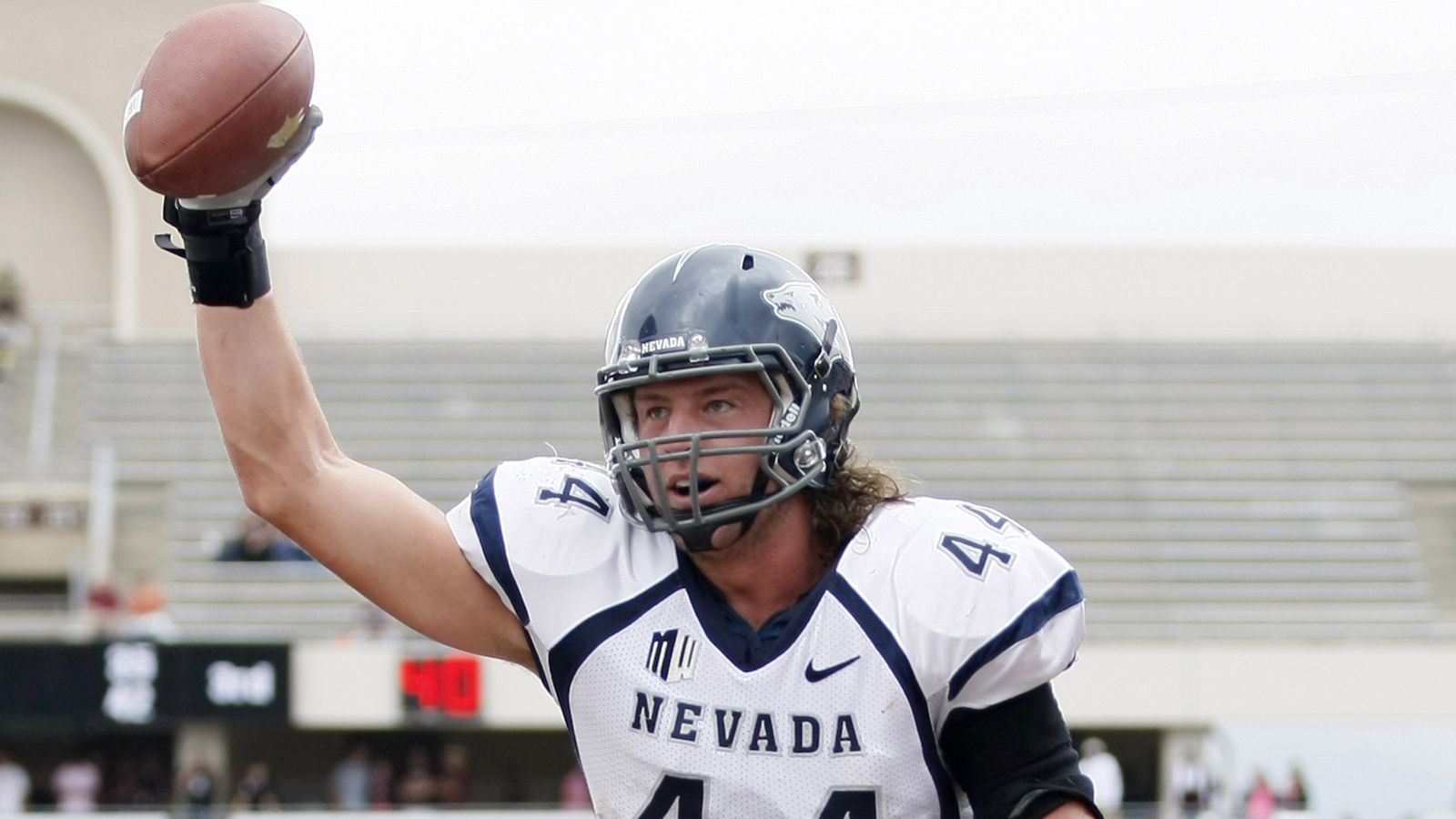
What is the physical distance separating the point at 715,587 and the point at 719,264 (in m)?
0.46

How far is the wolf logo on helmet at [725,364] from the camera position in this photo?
263cm

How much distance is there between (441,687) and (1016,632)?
12.0 meters

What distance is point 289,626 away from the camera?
1520 centimetres

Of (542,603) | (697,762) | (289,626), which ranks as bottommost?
(289,626)

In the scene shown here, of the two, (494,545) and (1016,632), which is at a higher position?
(494,545)

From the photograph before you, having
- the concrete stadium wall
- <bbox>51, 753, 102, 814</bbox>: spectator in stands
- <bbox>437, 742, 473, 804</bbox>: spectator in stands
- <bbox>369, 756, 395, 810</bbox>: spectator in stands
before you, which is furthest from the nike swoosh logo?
the concrete stadium wall

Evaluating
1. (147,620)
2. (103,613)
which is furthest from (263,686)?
(103,613)

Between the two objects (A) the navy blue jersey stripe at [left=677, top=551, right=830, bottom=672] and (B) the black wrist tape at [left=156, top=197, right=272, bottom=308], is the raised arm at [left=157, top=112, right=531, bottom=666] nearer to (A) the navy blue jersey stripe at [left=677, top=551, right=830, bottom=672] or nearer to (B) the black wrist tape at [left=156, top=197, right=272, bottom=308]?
(B) the black wrist tape at [left=156, top=197, right=272, bottom=308]

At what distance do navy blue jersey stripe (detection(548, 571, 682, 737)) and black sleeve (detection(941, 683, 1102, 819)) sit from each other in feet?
1.43

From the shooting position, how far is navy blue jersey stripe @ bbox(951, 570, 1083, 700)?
8.34ft

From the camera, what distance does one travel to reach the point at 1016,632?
2.55m

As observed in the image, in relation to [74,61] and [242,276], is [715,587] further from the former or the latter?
[74,61]

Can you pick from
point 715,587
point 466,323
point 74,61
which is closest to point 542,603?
point 715,587

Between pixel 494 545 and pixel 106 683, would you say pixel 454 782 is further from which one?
pixel 494 545
